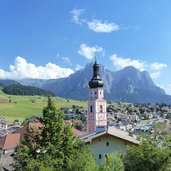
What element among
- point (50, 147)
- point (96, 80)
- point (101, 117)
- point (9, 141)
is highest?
point (96, 80)

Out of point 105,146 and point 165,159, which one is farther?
point 105,146

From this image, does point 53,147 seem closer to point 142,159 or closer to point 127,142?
point 142,159

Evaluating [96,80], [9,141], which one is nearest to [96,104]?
[96,80]

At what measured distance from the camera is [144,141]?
35656mm

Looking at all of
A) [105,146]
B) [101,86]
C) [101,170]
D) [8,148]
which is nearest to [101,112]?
[101,86]

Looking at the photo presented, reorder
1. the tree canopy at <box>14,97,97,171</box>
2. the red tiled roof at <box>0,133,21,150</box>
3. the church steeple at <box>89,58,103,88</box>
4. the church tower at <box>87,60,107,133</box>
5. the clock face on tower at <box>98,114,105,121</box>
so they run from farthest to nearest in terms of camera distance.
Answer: the clock face on tower at <box>98,114,105,121</box> < the church steeple at <box>89,58,103,88</box> < the church tower at <box>87,60,107,133</box> < the red tiled roof at <box>0,133,21,150</box> < the tree canopy at <box>14,97,97,171</box>

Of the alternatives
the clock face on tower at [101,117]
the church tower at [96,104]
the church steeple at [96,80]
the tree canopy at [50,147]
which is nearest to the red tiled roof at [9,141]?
the church tower at [96,104]

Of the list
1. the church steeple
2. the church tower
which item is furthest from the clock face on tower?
the church steeple

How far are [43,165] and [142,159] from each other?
29.6 ft

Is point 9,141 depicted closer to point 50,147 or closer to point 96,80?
point 96,80

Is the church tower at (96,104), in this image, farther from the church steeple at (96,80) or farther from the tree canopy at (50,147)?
the tree canopy at (50,147)

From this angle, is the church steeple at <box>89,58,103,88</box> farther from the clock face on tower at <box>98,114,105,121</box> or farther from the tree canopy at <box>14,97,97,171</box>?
the tree canopy at <box>14,97,97,171</box>

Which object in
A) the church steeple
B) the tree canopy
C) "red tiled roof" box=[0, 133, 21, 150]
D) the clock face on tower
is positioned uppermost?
the church steeple

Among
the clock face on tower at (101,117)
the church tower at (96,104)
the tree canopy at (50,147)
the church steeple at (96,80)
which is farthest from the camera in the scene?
the clock face on tower at (101,117)
